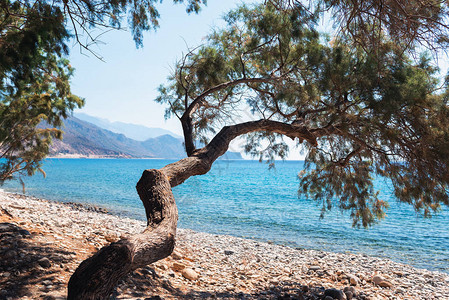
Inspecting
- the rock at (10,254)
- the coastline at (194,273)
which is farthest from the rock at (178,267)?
the rock at (10,254)

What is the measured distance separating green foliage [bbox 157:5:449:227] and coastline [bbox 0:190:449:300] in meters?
2.11

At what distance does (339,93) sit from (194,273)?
3.86 meters

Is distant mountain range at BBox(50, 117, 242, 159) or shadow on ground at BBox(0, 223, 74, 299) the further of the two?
distant mountain range at BBox(50, 117, 242, 159)

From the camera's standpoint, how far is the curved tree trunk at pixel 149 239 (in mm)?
2332

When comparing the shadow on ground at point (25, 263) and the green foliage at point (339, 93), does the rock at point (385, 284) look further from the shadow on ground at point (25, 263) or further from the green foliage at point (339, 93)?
the shadow on ground at point (25, 263)

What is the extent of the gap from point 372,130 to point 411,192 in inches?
50.2

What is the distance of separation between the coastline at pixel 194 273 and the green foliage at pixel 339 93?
211 centimetres

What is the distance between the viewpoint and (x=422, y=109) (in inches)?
190

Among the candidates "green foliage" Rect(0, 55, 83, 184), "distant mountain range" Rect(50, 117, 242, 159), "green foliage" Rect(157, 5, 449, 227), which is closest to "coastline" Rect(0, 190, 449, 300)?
"green foliage" Rect(157, 5, 449, 227)

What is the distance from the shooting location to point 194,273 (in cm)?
553

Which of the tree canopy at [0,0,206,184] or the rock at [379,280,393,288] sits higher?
the tree canopy at [0,0,206,184]

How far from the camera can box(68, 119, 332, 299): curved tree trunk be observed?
233 cm

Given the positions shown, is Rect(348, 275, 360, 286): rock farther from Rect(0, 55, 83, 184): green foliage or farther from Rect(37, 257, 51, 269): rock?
Rect(0, 55, 83, 184): green foliage

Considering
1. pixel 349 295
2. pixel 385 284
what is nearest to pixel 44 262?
pixel 349 295
